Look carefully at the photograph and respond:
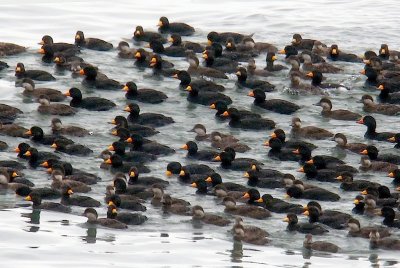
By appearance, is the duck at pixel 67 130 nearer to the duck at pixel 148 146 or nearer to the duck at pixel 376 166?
the duck at pixel 148 146

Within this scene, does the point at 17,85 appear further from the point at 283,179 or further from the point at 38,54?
the point at 283,179

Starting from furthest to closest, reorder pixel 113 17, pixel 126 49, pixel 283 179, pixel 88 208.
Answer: pixel 113 17 → pixel 126 49 → pixel 283 179 → pixel 88 208

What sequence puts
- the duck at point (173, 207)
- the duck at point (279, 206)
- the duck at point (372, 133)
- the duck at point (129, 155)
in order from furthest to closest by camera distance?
the duck at point (372, 133) → the duck at point (129, 155) → the duck at point (279, 206) → the duck at point (173, 207)

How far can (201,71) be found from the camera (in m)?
44.0

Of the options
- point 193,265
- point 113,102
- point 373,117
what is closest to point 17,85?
point 113,102

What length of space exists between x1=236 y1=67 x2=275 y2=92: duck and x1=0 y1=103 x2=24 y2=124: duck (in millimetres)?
6587

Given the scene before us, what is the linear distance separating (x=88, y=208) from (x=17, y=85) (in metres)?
10.3

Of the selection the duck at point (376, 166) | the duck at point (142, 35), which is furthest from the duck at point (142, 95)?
the duck at point (376, 166)

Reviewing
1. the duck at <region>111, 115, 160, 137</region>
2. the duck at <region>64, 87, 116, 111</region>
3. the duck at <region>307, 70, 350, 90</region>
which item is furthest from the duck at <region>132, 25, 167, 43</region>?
the duck at <region>111, 115, 160, 137</region>

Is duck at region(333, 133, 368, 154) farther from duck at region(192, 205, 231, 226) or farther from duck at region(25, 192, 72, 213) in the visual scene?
duck at region(25, 192, 72, 213)

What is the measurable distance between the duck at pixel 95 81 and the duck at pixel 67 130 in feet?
13.0

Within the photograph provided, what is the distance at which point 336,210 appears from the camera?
33.7 meters

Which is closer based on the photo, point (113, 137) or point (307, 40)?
point (113, 137)

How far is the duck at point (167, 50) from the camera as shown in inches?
1809
